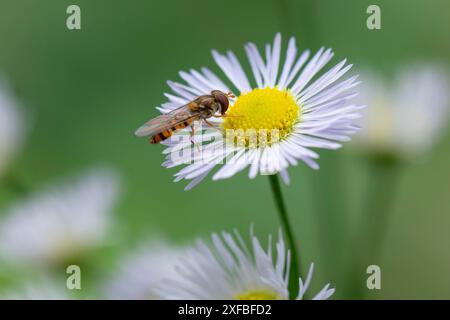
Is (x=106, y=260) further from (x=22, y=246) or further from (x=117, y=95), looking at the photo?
(x=117, y=95)

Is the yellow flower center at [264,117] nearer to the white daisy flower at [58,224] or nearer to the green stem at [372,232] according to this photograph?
the green stem at [372,232]

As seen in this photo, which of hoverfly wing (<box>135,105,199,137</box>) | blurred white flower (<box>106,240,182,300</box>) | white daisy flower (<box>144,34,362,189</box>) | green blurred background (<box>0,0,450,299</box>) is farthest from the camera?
green blurred background (<box>0,0,450,299</box>)

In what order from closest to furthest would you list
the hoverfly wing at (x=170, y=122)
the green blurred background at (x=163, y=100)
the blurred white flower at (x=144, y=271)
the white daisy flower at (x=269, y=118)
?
the white daisy flower at (x=269, y=118) < the hoverfly wing at (x=170, y=122) < the blurred white flower at (x=144, y=271) < the green blurred background at (x=163, y=100)

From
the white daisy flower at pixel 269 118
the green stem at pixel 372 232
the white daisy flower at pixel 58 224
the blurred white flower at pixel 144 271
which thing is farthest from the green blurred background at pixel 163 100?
the white daisy flower at pixel 269 118

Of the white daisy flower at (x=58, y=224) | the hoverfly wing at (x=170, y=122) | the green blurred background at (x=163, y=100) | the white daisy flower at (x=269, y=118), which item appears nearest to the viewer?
the white daisy flower at (x=269, y=118)

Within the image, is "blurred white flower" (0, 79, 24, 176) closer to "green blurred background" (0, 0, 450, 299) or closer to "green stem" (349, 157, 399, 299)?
"green blurred background" (0, 0, 450, 299)

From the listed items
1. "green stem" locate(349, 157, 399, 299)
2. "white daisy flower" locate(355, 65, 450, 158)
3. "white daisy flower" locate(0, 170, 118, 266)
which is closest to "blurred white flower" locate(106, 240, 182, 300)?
"white daisy flower" locate(0, 170, 118, 266)

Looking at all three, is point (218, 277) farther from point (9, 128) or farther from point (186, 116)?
point (9, 128)
